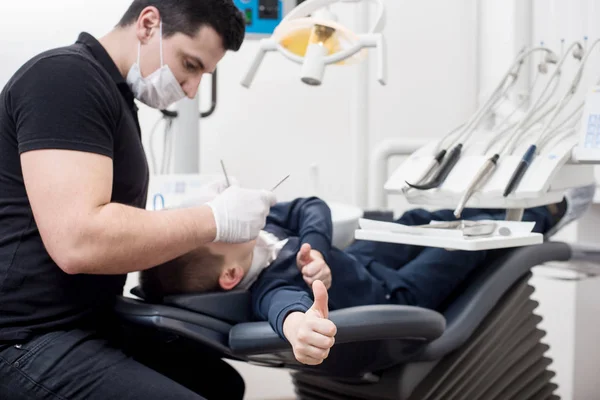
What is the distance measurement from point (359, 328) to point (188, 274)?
38 centimetres

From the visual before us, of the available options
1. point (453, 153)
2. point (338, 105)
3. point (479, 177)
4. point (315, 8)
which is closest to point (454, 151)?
point (453, 153)

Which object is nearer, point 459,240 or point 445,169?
point 459,240

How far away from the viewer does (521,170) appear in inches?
64.6

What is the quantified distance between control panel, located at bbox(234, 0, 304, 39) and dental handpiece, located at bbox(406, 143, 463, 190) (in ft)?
3.07

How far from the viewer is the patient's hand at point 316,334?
113cm

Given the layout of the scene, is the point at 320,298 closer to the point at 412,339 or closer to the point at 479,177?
the point at 412,339

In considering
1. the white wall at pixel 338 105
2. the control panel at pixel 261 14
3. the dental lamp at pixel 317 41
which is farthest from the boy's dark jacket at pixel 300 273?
the white wall at pixel 338 105

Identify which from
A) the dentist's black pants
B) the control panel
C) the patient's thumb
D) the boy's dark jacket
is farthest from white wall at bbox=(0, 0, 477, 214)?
the patient's thumb

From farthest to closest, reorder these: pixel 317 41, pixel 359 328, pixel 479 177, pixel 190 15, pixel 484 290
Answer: pixel 317 41, pixel 484 290, pixel 479 177, pixel 190 15, pixel 359 328

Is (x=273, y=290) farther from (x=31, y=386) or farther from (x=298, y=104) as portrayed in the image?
(x=298, y=104)

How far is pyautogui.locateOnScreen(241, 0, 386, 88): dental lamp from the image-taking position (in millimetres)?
1878

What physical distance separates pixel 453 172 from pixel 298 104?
1392mm

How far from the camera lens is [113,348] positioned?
54.6 inches

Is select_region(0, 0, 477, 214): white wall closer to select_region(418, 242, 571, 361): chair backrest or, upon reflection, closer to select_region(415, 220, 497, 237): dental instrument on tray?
select_region(418, 242, 571, 361): chair backrest
